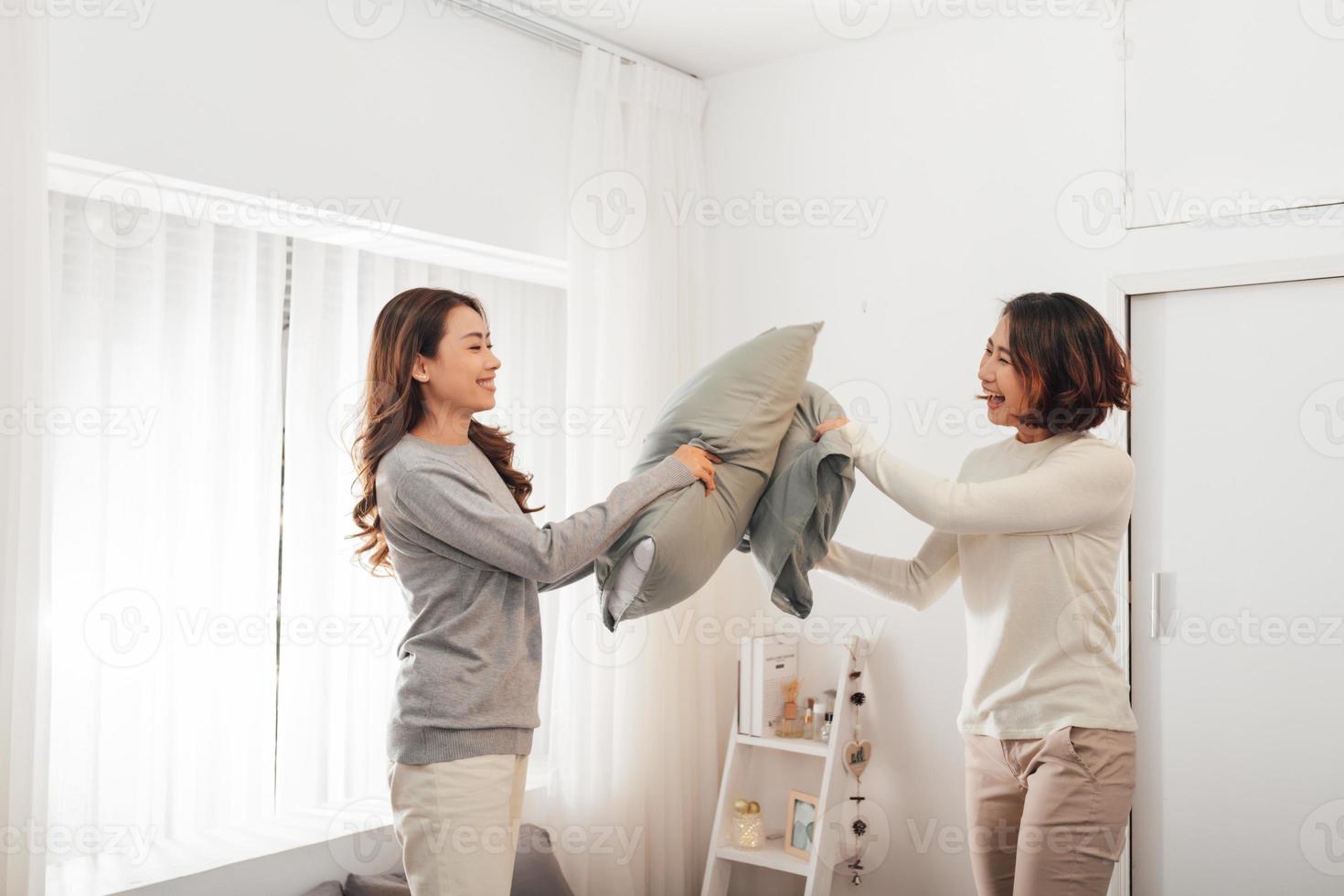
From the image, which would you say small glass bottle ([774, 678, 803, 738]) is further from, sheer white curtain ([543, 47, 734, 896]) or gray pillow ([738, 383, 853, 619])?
gray pillow ([738, 383, 853, 619])

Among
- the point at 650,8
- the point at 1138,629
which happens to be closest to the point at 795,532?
the point at 1138,629

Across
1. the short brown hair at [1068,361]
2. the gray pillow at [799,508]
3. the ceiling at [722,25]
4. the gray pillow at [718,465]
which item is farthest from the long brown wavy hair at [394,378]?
the ceiling at [722,25]

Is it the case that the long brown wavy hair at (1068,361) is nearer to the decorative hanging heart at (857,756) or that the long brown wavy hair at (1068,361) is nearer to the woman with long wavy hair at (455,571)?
the woman with long wavy hair at (455,571)

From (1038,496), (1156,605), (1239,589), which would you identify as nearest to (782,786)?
(1156,605)

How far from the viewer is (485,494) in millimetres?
1798

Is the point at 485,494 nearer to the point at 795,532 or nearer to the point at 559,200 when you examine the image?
the point at 795,532

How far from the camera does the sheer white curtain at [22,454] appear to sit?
6.68ft

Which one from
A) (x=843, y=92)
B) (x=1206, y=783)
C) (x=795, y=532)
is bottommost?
(x=1206, y=783)

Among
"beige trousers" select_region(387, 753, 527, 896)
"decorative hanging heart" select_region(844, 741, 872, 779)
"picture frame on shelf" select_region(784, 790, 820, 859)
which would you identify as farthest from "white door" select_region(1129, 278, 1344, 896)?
"beige trousers" select_region(387, 753, 527, 896)

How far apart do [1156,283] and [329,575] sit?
231 cm

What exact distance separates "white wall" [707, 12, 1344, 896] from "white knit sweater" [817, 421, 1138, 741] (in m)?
1.19

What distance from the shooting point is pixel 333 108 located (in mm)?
2695

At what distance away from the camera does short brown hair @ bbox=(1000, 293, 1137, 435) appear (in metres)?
1.90

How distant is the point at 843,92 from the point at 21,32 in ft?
7.44
